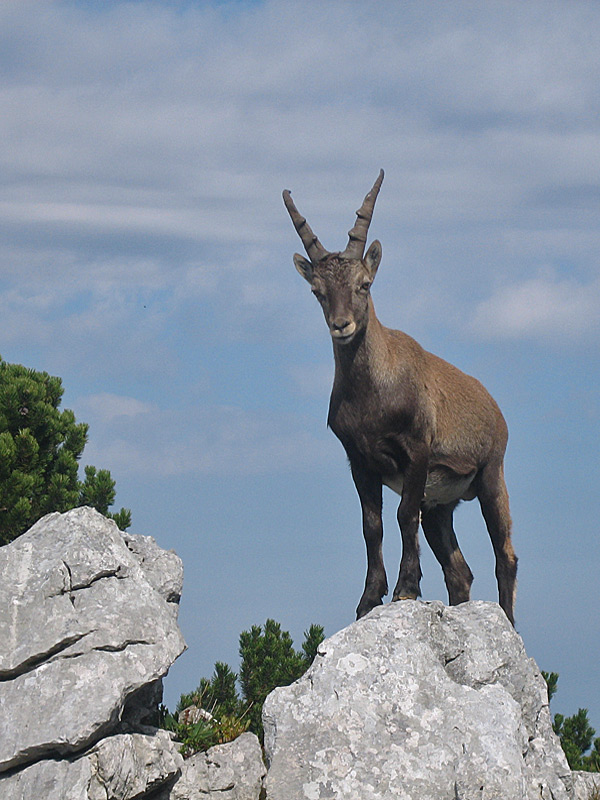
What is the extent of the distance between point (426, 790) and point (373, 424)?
3914mm

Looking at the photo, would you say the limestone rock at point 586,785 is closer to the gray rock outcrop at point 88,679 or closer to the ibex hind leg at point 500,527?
the ibex hind leg at point 500,527

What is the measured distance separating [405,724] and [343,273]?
4.68 m

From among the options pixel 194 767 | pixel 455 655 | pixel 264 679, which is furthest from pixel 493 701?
pixel 264 679

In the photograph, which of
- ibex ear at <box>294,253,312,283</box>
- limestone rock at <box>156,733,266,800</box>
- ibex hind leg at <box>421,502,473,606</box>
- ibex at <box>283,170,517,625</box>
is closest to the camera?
limestone rock at <box>156,733,266,800</box>

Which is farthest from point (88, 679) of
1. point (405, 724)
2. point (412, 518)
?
point (412, 518)

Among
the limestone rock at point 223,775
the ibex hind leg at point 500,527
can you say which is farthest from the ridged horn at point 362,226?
the limestone rock at point 223,775

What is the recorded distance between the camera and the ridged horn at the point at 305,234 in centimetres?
1180

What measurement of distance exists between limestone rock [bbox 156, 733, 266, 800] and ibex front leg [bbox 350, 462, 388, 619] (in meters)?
2.23

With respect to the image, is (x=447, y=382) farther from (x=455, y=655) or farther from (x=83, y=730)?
(x=83, y=730)

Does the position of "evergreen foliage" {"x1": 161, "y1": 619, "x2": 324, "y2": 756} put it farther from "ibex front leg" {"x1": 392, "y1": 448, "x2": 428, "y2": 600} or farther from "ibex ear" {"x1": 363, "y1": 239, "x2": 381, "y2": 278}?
"ibex ear" {"x1": 363, "y1": 239, "x2": 381, "y2": 278}

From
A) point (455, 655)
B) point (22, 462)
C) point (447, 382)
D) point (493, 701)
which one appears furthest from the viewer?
point (22, 462)

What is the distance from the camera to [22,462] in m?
14.9

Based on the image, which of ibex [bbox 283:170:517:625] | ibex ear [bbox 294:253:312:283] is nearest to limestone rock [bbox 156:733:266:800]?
ibex [bbox 283:170:517:625]

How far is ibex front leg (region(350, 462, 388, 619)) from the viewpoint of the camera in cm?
1174
